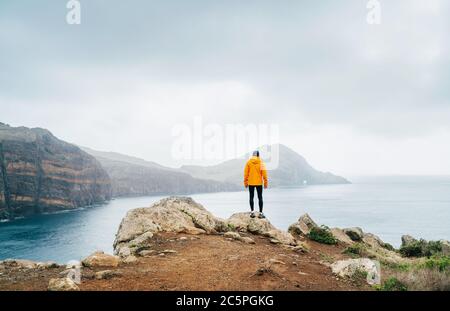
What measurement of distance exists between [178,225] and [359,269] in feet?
29.4

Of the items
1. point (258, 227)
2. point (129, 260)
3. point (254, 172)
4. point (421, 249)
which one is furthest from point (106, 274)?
point (421, 249)

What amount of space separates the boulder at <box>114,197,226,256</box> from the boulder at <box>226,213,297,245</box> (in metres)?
0.92

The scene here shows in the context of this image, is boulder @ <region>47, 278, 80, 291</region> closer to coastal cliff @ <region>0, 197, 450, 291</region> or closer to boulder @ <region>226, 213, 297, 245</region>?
coastal cliff @ <region>0, 197, 450, 291</region>

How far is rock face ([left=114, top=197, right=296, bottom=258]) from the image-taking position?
48.2 feet

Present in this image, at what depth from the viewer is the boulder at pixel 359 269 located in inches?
388

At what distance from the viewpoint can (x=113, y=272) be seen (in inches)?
353

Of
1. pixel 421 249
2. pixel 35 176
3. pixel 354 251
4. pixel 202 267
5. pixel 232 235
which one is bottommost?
pixel 35 176

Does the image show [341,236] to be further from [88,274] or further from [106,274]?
[88,274]

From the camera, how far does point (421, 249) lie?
75.0 ft

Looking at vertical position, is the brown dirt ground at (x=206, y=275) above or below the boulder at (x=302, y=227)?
above

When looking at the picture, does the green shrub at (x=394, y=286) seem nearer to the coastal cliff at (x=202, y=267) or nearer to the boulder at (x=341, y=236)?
the coastal cliff at (x=202, y=267)

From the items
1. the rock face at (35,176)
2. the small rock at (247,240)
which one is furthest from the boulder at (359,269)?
the rock face at (35,176)

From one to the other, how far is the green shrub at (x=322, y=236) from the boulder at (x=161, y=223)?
6.42 meters
